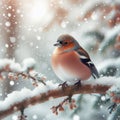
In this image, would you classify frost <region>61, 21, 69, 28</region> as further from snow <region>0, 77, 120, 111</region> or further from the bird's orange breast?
snow <region>0, 77, 120, 111</region>

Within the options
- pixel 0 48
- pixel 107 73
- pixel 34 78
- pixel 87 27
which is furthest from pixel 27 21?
pixel 34 78

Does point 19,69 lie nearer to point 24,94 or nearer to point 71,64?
point 24,94

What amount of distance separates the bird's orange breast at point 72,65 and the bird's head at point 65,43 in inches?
1.4

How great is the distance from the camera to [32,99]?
1.55 metres

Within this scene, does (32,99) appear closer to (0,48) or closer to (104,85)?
(104,85)

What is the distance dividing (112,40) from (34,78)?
0.47m

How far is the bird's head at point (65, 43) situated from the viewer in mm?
1794

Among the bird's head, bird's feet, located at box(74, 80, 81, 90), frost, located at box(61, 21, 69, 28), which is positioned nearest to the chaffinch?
the bird's head

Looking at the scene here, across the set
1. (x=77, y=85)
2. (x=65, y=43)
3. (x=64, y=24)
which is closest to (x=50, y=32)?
(x=64, y=24)

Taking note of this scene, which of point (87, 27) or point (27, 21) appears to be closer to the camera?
point (87, 27)

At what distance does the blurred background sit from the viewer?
2.21m

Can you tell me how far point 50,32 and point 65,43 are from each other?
3.28 feet

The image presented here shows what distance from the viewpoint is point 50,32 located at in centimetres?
280

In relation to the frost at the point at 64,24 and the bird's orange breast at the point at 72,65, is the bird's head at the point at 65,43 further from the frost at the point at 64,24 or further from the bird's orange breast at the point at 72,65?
the frost at the point at 64,24
